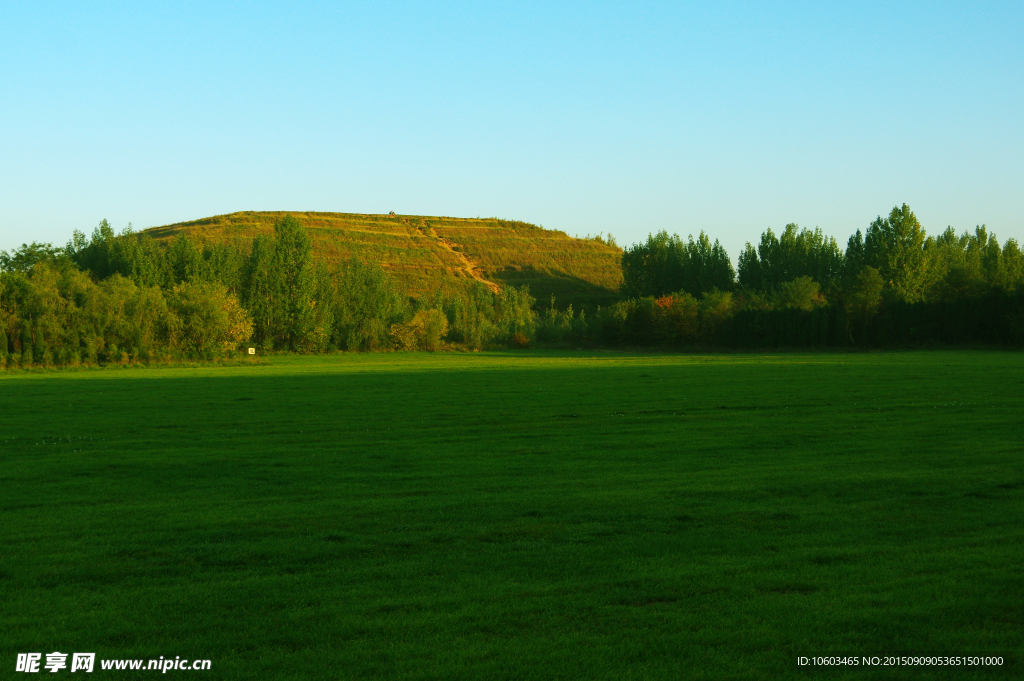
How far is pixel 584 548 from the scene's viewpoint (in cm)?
817

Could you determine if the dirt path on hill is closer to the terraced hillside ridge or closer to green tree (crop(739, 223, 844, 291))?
the terraced hillside ridge

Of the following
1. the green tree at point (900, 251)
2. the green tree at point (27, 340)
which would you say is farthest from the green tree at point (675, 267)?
the green tree at point (27, 340)

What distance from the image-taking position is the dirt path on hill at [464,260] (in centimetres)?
15350

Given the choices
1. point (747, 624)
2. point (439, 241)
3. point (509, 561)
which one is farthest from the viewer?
point (439, 241)

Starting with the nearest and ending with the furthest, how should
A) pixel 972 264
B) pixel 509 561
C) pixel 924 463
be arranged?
1. pixel 509 561
2. pixel 924 463
3. pixel 972 264

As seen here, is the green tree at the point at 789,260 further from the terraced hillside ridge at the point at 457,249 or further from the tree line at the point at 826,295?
the terraced hillside ridge at the point at 457,249

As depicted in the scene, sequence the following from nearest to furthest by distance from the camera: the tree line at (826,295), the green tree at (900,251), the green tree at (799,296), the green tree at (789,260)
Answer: the tree line at (826,295) → the green tree at (799,296) → the green tree at (900,251) → the green tree at (789,260)

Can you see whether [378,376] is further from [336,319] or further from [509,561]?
[336,319]

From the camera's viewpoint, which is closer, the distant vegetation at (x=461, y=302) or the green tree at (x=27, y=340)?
the green tree at (x=27, y=340)

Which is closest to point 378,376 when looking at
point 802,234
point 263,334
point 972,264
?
point 263,334

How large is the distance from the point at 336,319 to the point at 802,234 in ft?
237

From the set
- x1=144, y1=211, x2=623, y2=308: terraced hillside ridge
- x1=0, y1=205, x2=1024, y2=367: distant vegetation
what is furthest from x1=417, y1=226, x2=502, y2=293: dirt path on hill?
x1=0, y1=205, x2=1024, y2=367: distant vegetation

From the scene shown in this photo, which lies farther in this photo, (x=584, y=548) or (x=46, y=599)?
(x=584, y=548)

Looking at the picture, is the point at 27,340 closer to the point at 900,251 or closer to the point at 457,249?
the point at 900,251
